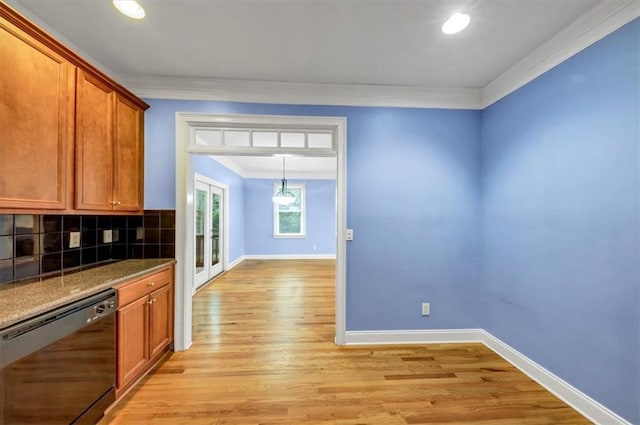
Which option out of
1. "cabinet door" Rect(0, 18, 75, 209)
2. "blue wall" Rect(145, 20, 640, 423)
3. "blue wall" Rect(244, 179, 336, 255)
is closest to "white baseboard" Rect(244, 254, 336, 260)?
"blue wall" Rect(244, 179, 336, 255)

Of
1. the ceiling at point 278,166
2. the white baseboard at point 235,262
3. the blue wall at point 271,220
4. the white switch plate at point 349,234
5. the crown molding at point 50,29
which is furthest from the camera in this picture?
the blue wall at point 271,220

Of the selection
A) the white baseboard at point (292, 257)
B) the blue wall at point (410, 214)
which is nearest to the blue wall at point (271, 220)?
the white baseboard at point (292, 257)

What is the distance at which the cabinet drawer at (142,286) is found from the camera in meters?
1.84

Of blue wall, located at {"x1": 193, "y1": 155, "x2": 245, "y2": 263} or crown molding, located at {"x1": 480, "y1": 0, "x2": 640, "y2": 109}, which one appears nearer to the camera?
crown molding, located at {"x1": 480, "y1": 0, "x2": 640, "y2": 109}

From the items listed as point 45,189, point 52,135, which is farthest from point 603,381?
point 52,135

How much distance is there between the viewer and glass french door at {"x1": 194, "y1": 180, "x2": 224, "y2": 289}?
5031mm

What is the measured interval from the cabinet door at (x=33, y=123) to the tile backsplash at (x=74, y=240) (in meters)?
0.40

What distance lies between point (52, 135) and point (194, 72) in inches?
49.1

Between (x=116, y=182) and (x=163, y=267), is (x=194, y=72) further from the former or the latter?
(x=163, y=267)

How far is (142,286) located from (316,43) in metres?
2.32

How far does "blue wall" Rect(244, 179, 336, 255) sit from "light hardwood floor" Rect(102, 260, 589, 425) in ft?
16.0

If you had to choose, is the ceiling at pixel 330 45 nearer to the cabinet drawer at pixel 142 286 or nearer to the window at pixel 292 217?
the cabinet drawer at pixel 142 286

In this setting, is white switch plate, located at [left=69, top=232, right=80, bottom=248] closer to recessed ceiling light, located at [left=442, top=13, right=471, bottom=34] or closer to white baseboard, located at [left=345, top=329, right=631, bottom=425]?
white baseboard, located at [left=345, top=329, right=631, bottom=425]

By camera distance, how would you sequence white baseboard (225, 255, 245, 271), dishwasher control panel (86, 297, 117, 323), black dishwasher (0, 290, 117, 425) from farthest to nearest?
white baseboard (225, 255, 245, 271), dishwasher control panel (86, 297, 117, 323), black dishwasher (0, 290, 117, 425)
